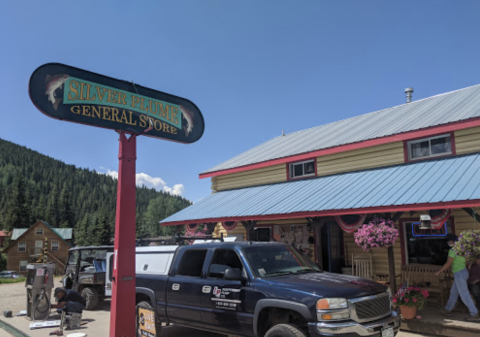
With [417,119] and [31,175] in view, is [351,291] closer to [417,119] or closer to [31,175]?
[417,119]

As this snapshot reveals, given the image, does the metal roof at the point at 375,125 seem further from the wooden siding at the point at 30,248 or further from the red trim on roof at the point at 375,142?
the wooden siding at the point at 30,248

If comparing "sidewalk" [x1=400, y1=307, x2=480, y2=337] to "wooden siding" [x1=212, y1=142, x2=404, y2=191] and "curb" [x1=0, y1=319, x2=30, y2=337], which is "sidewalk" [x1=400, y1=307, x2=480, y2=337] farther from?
"curb" [x1=0, y1=319, x2=30, y2=337]

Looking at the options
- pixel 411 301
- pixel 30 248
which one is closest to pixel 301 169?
pixel 411 301

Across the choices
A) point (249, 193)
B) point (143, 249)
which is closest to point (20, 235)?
point (249, 193)

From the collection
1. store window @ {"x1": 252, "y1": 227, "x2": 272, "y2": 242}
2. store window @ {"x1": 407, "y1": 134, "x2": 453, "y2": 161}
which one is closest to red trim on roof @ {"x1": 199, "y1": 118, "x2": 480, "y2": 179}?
store window @ {"x1": 407, "y1": 134, "x2": 453, "y2": 161}

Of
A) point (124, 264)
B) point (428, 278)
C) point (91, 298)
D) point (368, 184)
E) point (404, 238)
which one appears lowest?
point (91, 298)

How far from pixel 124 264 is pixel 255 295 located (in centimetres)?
236

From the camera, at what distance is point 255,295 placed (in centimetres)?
602

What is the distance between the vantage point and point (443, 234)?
11273mm

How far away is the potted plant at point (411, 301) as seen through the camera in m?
8.58

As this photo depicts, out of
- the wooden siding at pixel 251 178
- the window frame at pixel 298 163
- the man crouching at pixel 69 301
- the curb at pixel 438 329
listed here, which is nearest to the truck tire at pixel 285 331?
the curb at pixel 438 329

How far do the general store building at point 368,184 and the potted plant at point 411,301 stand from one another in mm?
1747

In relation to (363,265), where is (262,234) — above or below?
above

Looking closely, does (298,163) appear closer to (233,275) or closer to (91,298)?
(91,298)
